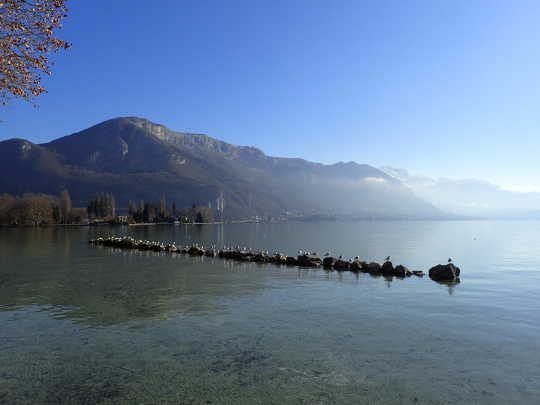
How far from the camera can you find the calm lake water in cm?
1307

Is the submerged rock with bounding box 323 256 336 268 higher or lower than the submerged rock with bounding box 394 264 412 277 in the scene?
higher

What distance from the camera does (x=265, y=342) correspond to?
17.9 meters

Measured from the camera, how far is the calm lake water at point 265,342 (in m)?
13.1

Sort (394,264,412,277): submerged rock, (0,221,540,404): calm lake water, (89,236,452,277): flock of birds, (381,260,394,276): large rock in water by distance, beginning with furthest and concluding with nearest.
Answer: (89,236,452,277): flock of birds < (381,260,394,276): large rock in water < (394,264,412,277): submerged rock < (0,221,540,404): calm lake water

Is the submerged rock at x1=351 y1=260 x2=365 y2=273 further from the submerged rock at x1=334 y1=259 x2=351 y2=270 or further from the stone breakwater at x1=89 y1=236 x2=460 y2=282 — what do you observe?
the submerged rock at x1=334 y1=259 x2=351 y2=270

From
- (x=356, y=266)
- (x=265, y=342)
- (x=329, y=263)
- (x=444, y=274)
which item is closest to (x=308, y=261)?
(x=329, y=263)

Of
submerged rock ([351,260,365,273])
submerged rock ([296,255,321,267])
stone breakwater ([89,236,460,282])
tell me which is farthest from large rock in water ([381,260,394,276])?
submerged rock ([296,255,321,267])

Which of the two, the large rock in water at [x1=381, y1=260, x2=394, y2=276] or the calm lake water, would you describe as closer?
the calm lake water

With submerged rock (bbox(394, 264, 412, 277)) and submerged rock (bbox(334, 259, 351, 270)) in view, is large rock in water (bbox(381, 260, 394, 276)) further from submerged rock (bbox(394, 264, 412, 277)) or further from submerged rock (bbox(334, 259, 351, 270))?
submerged rock (bbox(334, 259, 351, 270))

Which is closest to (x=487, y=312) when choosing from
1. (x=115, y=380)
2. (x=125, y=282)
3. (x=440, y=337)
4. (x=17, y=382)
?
(x=440, y=337)

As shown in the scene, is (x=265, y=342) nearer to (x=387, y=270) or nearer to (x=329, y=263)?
(x=387, y=270)

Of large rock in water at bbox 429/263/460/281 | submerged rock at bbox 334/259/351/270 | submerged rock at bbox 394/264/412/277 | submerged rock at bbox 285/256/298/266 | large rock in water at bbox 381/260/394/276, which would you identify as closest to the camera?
large rock in water at bbox 429/263/460/281

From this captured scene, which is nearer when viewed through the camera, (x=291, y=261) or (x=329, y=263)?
(x=329, y=263)

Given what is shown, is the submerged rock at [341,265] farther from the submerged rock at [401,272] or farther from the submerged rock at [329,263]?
the submerged rock at [401,272]
